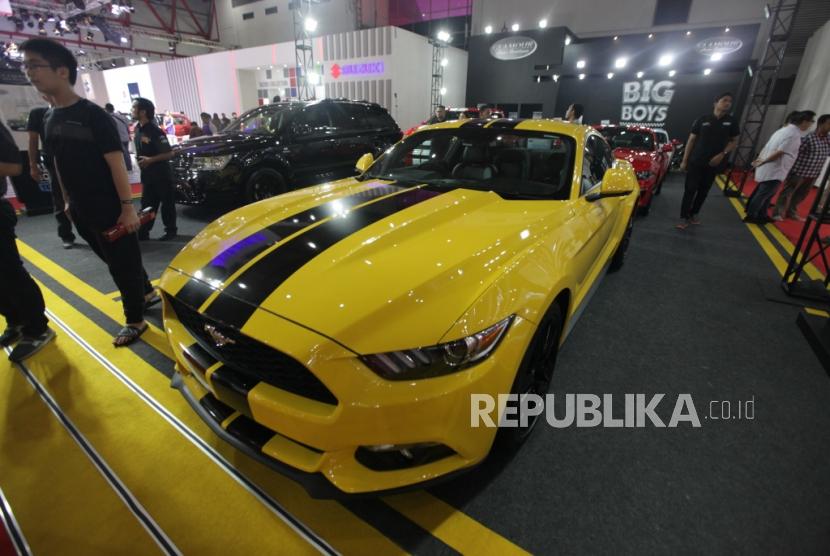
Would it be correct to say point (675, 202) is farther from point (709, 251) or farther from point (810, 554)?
point (810, 554)

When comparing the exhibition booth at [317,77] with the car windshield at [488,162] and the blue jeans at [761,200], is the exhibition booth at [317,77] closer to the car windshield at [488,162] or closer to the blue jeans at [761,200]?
the blue jeans at [761,200]

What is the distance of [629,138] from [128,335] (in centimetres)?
804

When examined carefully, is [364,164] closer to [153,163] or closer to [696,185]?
[153,163]

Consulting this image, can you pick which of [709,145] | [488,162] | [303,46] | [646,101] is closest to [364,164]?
[488,162]

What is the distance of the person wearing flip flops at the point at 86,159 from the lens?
6.87 ft

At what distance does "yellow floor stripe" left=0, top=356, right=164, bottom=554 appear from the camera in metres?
1.45

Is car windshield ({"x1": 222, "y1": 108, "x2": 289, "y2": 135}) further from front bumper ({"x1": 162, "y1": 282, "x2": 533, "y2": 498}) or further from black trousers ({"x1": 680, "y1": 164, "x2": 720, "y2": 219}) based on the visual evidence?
black trousers ({"x1": 680, "y1": 164, "x2": 720, "y2": 219})

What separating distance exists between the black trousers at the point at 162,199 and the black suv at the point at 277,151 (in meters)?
0.45

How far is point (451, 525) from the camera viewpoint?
1.52 m

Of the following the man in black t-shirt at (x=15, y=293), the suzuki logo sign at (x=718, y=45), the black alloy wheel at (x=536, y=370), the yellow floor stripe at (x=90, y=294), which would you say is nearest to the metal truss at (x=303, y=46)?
the yellow floor stripe at (x=90, y=294)

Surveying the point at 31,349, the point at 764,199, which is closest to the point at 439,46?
the point at 764,199

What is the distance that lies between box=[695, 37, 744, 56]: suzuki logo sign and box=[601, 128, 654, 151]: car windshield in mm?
9861

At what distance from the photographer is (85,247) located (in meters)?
4.39

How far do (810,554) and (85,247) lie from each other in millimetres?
6078
